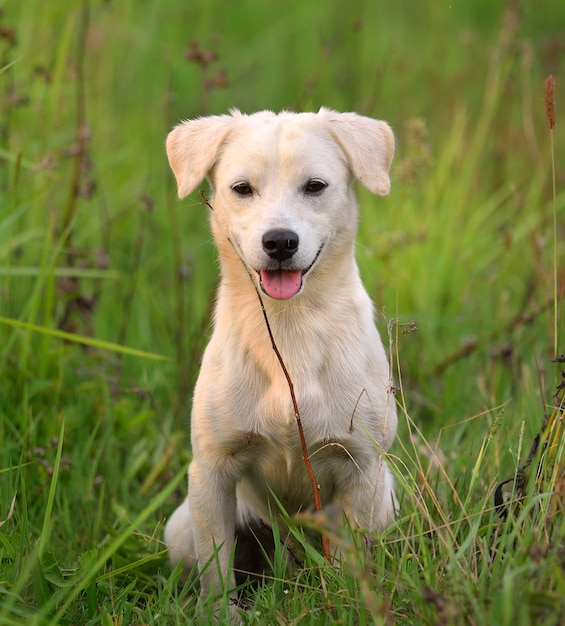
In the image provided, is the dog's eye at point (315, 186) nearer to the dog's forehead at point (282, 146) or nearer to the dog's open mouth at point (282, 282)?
the dog's forehead at point (282, 146)

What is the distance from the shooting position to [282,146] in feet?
10.0

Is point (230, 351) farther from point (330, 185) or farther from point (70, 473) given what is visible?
point (70, 473)

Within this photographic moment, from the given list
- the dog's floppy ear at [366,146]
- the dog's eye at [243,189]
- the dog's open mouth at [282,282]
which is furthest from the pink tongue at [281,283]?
the dog's floppy ear at [366,146]

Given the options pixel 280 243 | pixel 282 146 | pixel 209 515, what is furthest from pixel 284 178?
pixel 209 515

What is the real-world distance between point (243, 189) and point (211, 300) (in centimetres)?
75

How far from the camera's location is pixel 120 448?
4.07 metres

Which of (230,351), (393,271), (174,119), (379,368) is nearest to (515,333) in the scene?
(393,271)

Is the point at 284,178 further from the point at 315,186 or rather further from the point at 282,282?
the point at 282,282

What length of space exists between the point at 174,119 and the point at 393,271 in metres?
3.15

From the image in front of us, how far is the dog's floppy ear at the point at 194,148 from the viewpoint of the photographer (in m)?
3.24

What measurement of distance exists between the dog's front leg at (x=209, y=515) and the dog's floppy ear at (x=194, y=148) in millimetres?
1005

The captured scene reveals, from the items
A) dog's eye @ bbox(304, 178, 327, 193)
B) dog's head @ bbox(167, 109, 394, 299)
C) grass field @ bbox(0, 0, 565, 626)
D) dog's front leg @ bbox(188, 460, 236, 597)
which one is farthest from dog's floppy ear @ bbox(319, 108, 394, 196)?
dog's front leg @ bbox(188, 460, 236, 597)

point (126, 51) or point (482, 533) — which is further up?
point (126, 51)

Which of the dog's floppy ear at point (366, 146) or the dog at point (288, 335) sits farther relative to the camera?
the dog's floppy ear at point (366, 146)
